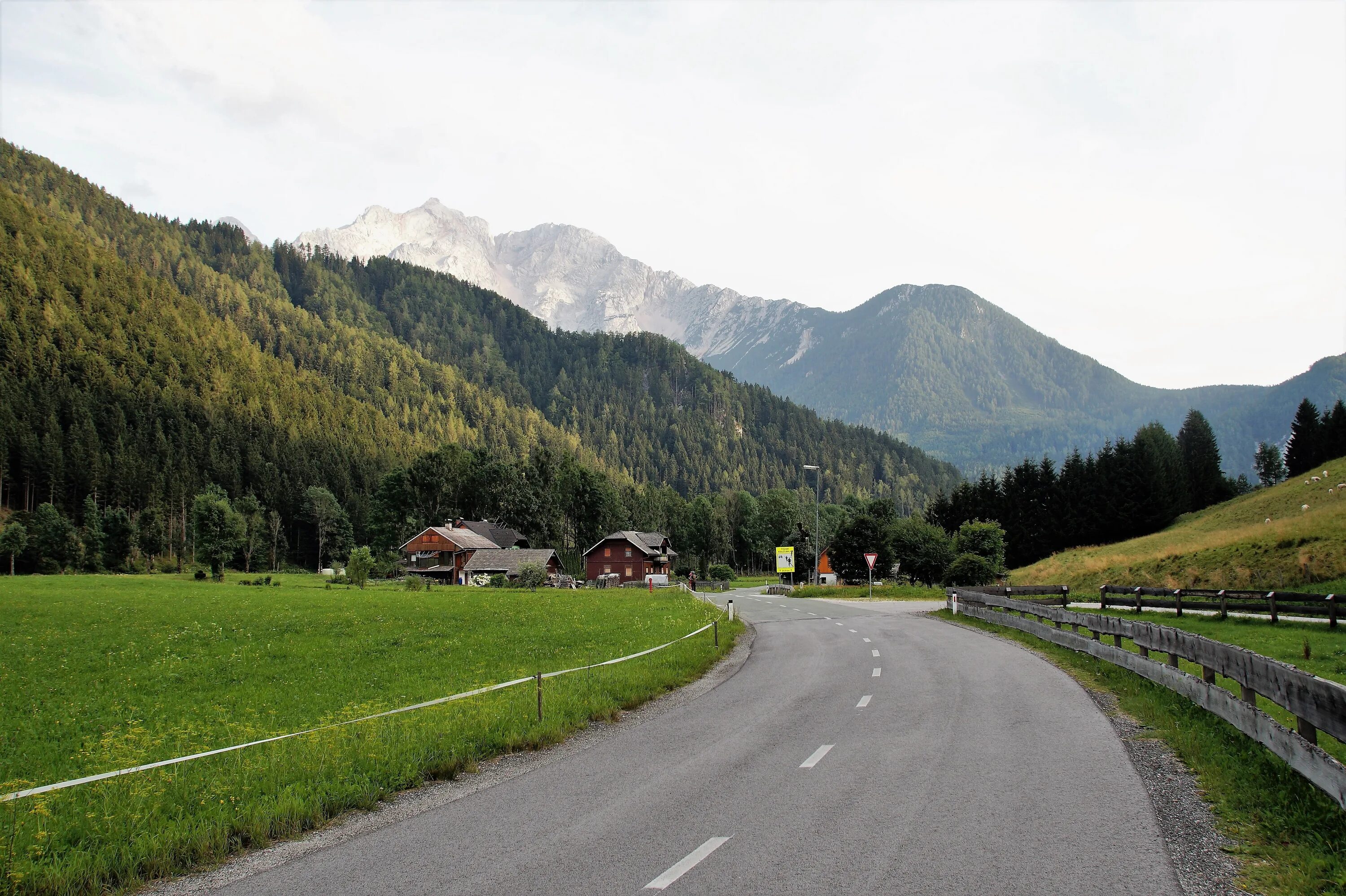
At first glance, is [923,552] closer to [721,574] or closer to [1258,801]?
[721,574]

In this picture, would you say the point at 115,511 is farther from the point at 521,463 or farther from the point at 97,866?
the point at 97,866

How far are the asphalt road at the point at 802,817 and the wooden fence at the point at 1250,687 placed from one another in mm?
1536

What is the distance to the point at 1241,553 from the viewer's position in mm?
44312

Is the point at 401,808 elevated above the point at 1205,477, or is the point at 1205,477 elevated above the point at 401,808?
the point at 1205,477

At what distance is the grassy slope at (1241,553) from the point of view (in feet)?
128

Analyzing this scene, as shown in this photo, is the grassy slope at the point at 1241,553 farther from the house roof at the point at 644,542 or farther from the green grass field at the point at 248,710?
the house roof at the point at 644,542

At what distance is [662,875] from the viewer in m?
6.84

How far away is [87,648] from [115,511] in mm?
114329

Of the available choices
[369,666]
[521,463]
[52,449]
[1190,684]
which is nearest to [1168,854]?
[1190,684]

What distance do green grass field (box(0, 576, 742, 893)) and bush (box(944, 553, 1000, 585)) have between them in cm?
2411

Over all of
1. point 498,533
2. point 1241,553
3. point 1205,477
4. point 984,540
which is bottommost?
point 1241,553

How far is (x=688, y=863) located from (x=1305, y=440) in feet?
428

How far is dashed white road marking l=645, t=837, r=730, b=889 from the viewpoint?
21.9 ft

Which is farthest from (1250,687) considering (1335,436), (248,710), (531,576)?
(1335,436)
